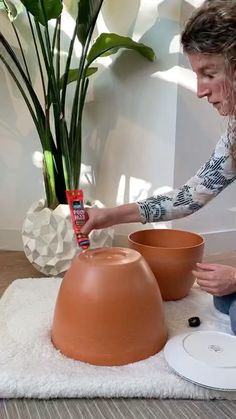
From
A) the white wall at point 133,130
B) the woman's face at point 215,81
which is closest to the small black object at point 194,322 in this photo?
the woman's face at point 215,81

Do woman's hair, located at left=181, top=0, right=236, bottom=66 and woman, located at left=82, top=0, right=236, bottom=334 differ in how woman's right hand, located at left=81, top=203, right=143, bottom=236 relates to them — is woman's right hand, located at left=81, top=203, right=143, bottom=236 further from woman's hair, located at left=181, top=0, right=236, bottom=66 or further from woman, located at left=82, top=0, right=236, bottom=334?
woman's hair, located at left=181, top=0, right=236, bottom=66

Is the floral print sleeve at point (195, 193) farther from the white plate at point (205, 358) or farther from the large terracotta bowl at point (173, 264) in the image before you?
the white plate at point (205, 358)

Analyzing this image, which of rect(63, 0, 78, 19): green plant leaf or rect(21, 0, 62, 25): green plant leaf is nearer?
rect(21, 0, 62, 25): green plant leaf

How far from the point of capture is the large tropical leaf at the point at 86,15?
1321 mm

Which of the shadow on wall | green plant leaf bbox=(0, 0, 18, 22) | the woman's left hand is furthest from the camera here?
the shadow on wall

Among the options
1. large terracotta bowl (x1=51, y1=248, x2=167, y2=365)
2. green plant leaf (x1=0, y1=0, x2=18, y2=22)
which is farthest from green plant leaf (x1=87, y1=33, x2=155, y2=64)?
large terracotta bowl (x1=51, y1=248, x2=167, y2=365)

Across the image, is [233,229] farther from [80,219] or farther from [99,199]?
[80,219]


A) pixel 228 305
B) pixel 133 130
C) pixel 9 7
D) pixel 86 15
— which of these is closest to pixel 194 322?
pixel 228 305

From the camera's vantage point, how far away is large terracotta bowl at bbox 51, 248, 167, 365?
844 millimetres

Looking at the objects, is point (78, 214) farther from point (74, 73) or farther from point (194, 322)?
point (74, 73)

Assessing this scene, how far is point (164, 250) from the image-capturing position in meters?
1.09

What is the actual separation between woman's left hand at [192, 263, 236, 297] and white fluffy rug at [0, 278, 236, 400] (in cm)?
11

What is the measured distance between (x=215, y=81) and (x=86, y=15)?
650mm

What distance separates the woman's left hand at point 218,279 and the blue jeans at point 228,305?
0.14 feet
